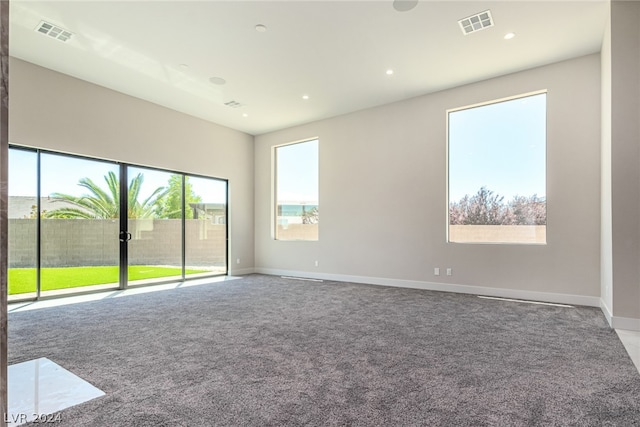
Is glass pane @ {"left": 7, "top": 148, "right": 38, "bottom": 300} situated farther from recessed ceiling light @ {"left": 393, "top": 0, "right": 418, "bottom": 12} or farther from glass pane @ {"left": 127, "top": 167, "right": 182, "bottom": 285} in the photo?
recessed ceiling light @ {"left": 393, "top": 0, "right": 418, "bottom": 12}

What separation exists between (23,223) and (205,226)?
3.16 metres

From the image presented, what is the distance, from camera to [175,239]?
6906 mm

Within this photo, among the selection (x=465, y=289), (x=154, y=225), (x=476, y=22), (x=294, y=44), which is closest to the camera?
(x=476, y=22)

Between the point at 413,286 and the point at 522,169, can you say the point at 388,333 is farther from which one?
the point at 522,169

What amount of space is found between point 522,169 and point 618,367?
11.1 ft

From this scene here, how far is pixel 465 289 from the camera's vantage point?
216 inches

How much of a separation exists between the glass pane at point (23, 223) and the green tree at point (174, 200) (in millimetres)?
1965

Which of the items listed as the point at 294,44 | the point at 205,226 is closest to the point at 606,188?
the point at 294,44

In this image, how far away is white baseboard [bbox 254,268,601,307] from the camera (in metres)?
4.64

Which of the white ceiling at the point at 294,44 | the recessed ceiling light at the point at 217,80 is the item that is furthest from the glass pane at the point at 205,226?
the recessed ceiling light at the point at 217,80

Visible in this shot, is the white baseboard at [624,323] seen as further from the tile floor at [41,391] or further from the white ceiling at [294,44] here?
the tile floor at [41,391]

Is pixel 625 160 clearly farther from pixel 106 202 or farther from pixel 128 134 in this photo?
pixel 106 202

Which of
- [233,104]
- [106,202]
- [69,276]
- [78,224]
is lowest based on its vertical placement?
[69,276]

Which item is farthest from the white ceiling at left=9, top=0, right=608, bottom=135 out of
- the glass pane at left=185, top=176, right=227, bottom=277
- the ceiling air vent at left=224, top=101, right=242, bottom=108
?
the glass pane at left=185, top=176, right=227, bottom=277
